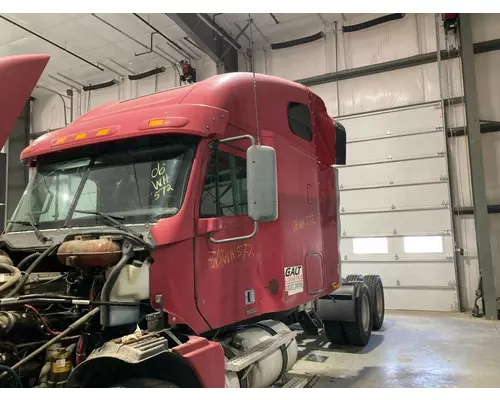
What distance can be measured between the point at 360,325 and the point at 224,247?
3.32 m

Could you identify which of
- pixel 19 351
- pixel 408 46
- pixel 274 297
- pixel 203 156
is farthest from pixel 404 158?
pixel 19 351

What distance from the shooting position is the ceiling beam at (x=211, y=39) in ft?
26.5

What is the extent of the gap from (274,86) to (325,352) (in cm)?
360

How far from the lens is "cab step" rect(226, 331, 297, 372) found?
298 centimetres

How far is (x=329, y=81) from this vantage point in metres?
9.17

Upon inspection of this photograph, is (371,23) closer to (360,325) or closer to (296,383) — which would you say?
(360,325)

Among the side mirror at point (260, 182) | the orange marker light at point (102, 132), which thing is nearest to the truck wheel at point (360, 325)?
the side mirror at point (260, 182)

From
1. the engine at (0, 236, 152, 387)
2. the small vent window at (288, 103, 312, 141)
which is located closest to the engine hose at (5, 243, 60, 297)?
the engine at (0, 236, 152, 387)

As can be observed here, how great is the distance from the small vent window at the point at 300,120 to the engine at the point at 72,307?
84.9 inches

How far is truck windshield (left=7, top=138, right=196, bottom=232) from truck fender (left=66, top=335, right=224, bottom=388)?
88 centimetres

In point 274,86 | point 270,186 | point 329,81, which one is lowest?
point 270,186

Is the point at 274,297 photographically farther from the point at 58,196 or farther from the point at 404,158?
the point at 404,158

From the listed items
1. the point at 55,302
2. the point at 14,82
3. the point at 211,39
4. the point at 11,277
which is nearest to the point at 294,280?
the point at 55,302

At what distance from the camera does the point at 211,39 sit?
8.92 meters
